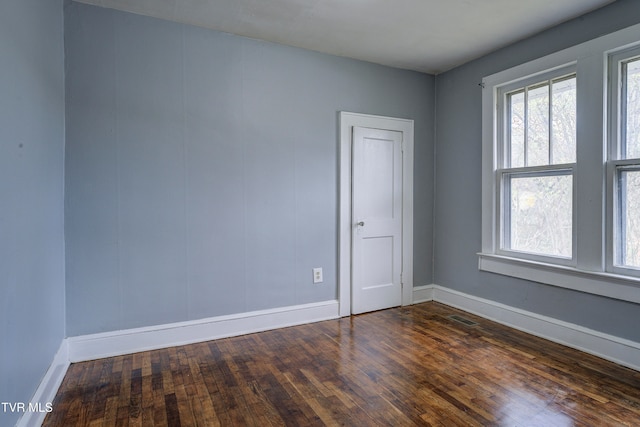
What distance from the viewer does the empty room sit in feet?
6.46

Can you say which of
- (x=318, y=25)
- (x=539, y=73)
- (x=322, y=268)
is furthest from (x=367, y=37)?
(x=322, y=268)

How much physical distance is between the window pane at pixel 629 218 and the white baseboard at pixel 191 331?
235cm

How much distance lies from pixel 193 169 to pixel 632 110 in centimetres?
329

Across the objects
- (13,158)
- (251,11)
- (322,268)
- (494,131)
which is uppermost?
(251,11)

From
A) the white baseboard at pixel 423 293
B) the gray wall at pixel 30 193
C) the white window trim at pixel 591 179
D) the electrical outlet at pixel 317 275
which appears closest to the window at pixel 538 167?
the white window trim at pixel 591 179

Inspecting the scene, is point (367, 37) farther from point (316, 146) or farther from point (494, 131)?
point (494, 131)

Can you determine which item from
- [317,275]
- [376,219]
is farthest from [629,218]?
[317,275]

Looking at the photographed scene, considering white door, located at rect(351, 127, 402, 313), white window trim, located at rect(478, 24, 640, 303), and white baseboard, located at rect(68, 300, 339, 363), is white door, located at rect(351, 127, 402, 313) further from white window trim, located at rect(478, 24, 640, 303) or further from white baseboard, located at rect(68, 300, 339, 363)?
white window trim, located at rect(478, 24, 640, 303)

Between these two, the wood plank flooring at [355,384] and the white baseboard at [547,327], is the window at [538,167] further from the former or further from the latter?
the wood plank flooring at [355,384]

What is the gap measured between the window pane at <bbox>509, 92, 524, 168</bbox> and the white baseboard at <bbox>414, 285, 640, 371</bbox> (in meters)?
1.37

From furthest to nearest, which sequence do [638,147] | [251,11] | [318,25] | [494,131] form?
[494,131]
[318,25]
[251,11]
[638,147]

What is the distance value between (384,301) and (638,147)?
8.08ft

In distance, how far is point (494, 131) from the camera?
3.41 meters

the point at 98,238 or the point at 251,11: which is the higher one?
the point at 251,11
